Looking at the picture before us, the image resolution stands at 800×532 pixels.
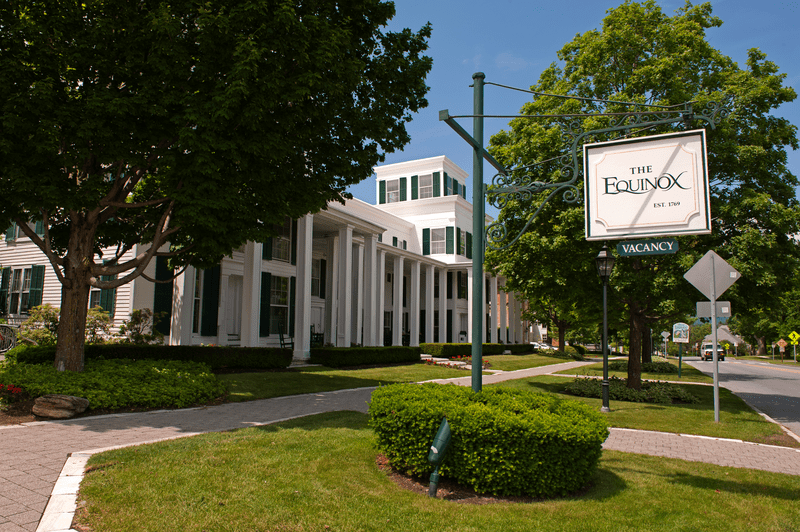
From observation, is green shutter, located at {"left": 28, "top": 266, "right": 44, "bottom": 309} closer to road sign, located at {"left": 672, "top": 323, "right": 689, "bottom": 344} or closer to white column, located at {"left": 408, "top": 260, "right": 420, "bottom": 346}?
white column, located at {"left": 408, "top": 260, "right": 420, "bottom": 346}

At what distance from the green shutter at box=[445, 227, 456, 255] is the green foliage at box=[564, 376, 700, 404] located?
20.4 metres

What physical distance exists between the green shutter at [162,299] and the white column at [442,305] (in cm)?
2134

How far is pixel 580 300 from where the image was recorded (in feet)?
49.6

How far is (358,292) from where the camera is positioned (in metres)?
24.7

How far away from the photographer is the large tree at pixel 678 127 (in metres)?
12.2

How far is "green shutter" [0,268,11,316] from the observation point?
20281 mm

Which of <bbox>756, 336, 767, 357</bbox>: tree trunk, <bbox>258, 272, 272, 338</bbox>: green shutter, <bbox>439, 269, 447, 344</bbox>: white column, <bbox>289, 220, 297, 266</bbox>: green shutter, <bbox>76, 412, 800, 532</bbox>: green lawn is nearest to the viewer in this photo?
<bbox>76, 412, 800, 532</bbox>: green lawn

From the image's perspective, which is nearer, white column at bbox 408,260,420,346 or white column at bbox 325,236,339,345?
white column at bbox 325,236,339,345

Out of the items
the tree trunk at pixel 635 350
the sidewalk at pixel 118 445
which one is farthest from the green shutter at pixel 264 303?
the tree trunk at pixel 635 350

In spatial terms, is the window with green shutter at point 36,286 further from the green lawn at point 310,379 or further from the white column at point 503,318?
the white column at point 503,318

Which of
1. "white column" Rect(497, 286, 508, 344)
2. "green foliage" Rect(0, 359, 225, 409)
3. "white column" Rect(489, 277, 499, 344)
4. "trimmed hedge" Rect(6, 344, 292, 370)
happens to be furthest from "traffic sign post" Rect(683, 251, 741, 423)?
"white column" Rect(497, 286, 508, 344)

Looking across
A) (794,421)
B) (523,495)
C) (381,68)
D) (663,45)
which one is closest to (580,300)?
(794,421)

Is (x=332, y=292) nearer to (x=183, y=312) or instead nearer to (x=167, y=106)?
(x=183, y=312)

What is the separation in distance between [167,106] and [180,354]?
26.9 feet
